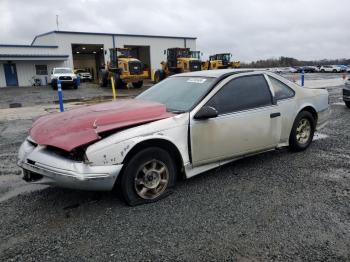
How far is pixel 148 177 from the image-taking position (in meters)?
3.95

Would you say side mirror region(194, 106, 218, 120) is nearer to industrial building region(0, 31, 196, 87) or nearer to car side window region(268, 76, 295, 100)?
car side window region(268, 76, 295, 100)

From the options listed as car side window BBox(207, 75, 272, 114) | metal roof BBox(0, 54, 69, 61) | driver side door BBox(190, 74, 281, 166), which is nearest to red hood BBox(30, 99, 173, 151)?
driver side door BBox(190, 74, 281, 166)

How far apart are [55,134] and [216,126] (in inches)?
78.1

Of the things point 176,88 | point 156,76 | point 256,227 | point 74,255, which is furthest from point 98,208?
point 156,76

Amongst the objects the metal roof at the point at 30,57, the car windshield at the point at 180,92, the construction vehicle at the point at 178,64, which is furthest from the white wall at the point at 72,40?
the car windshield at the point at 180,92

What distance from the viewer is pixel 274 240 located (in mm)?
3174

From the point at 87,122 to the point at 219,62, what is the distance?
2979 cm

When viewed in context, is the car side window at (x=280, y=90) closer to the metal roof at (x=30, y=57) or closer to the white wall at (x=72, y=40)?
the metal roof at (x=30, y=57)

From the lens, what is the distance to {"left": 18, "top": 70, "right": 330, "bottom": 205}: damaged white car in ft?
11.7

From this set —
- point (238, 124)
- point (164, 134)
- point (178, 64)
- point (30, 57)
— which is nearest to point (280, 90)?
point (238, 124)

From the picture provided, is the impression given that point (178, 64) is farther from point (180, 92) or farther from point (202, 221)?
point (202, 221)

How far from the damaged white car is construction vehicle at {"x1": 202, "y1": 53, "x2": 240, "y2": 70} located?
89.3ft

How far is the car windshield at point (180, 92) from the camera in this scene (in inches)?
177

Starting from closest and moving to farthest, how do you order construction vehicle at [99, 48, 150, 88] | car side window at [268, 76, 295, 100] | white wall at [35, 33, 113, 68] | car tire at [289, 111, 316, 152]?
car side window at [268, 76, 295, 100] < car tire at [289, 111, 316, 152] < construction vehicle at [99, 48, 150, 88] < white wall at [35, 33, 113, 68]
